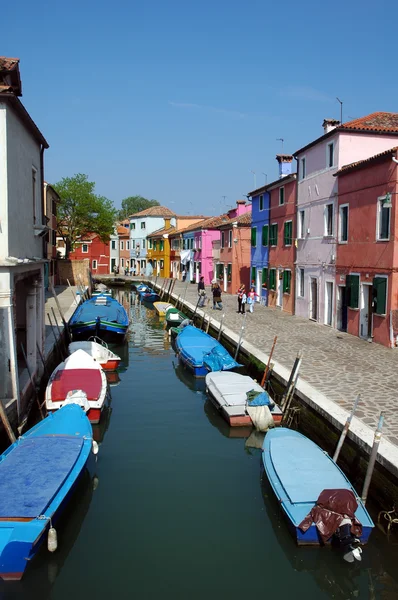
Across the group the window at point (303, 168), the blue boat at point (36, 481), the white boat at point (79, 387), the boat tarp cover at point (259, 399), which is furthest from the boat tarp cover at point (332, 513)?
the window at point (303, 168)

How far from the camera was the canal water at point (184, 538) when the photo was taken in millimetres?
6648

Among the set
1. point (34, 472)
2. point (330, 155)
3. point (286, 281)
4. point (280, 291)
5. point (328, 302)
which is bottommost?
point (34, 472)

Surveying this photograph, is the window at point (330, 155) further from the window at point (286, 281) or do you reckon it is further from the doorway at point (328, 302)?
the window at point (286, 281)

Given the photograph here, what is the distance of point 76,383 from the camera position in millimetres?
12977

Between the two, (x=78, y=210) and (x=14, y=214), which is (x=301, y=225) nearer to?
(x=14, y=214)

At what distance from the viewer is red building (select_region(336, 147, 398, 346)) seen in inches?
649

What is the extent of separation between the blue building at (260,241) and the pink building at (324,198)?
17.4 feet

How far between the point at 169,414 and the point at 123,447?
248 cm

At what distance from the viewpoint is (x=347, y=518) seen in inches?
278

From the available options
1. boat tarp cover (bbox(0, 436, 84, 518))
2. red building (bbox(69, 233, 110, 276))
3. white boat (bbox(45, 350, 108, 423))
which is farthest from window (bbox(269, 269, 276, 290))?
red building (bbox(69, 233, 110, 276))

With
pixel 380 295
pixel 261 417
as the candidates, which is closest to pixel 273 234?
pixel 380 295

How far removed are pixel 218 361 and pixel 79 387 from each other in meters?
5.07

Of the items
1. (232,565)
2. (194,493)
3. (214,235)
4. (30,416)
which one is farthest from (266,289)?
(232,565)

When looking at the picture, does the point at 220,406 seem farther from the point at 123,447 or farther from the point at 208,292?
the point at 208,292
